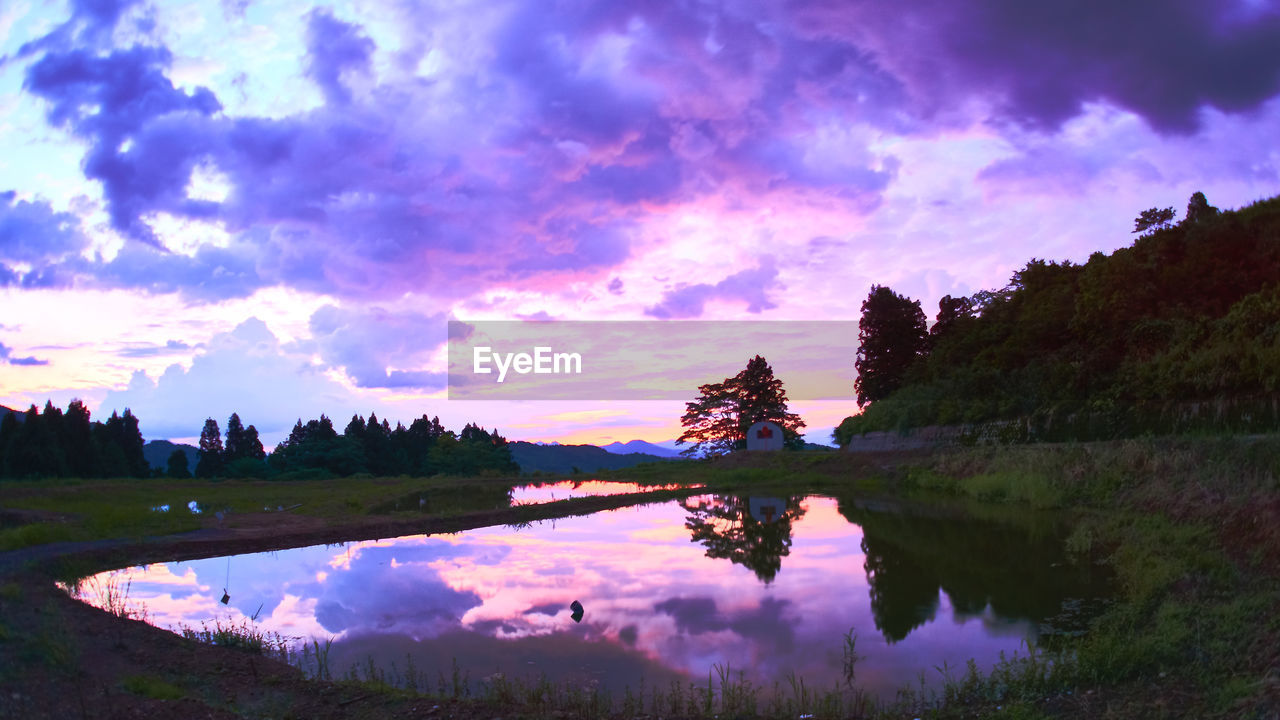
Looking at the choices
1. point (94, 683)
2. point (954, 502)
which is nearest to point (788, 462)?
point (954, 502)

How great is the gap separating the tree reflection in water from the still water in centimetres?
14

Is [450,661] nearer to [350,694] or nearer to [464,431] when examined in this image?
[350,694]

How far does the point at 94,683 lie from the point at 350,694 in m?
2.69

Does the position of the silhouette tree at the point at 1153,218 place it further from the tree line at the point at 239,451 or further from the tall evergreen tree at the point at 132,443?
the tall evergreen tree at the point at 132,443

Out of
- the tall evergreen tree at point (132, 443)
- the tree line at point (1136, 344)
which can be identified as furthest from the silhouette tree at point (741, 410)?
the tall evergreen tree at point (132, 443)

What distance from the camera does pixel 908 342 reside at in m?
56.1

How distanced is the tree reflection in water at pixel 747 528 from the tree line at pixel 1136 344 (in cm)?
1140

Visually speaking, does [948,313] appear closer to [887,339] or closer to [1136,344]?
[887,339]

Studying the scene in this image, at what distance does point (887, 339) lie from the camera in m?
56.3

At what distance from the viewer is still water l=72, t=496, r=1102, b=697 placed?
962 centimetres

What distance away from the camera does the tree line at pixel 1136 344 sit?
2152cm

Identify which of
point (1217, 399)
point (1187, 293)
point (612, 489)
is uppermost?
point (1187, 293)

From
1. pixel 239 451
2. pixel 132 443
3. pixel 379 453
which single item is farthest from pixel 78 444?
pixel 379 453

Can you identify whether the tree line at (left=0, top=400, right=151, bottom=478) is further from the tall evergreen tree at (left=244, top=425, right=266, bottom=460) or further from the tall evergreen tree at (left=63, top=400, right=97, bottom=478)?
the tall evergreen tree at (left=244, top=425, right=266, bottom=460)
